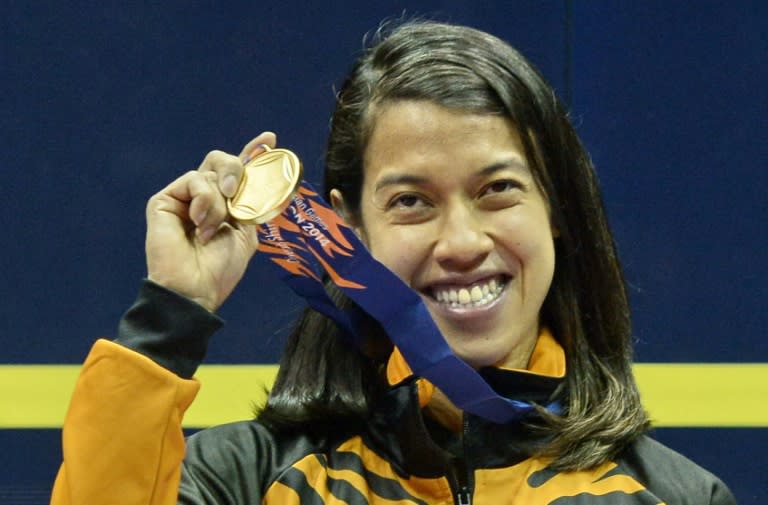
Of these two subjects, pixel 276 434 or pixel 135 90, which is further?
pixel 135 90

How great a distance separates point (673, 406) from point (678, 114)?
1.92 ft

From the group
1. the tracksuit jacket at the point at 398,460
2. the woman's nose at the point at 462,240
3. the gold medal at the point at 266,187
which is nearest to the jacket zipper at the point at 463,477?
the tracksuit jacket at the point at 398,460

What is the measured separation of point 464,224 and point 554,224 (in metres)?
0.20

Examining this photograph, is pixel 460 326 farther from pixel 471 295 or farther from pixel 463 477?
pixel 463 477

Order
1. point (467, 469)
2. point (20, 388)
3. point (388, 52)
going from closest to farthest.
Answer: point (467, 469)
point (388, 52)
point (20, 388)

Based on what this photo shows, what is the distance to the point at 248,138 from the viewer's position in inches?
104

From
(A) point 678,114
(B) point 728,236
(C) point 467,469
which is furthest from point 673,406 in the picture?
(C) point 467,469

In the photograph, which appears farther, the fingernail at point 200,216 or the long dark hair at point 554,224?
the long dark hair at point 554,224

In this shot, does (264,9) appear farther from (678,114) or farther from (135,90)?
(678,114)

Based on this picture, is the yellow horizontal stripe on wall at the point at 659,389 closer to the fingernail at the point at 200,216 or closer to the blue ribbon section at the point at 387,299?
the blue ribbon section at the point at 387,299

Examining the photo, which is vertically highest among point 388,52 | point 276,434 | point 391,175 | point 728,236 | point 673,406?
point 388,52

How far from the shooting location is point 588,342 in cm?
196

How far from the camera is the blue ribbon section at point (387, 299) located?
171 cm

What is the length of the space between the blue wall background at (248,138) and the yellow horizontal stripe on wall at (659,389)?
27mm
